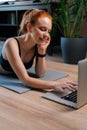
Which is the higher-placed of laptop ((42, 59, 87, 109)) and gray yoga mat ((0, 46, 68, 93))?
laptop ((42, 59, 87, 109))

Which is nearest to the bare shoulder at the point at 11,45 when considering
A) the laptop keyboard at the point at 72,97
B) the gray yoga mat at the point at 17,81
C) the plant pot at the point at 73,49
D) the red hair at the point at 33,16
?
the red hair at the point at 33,16

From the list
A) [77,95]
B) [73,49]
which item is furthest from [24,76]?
[73,49]

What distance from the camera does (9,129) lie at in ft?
3.61

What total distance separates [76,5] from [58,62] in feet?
2.29

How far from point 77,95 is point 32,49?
0.76m

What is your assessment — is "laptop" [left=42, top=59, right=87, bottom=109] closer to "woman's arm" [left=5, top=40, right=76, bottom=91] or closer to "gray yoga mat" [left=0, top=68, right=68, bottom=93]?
"woman's arm" [left=5, top=40, right=76, bottom=91]

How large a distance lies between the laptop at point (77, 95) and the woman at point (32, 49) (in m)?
0.05

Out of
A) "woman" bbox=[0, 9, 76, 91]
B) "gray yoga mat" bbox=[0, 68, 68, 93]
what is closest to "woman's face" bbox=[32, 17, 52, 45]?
"woman" bbox=[0, 9, 76, 91]

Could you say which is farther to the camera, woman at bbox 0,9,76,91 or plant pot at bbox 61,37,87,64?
plant pot at bbox 61,37,87,64

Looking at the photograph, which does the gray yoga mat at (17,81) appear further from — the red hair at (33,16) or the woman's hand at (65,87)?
the red hair at (33,16)

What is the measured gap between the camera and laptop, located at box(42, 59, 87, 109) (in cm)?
121

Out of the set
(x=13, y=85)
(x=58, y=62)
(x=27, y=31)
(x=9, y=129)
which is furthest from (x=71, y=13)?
(x=9, y=129)

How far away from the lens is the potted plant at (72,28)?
8.30 ft

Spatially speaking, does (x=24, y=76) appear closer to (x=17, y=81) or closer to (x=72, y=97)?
(x=17, y=81)
